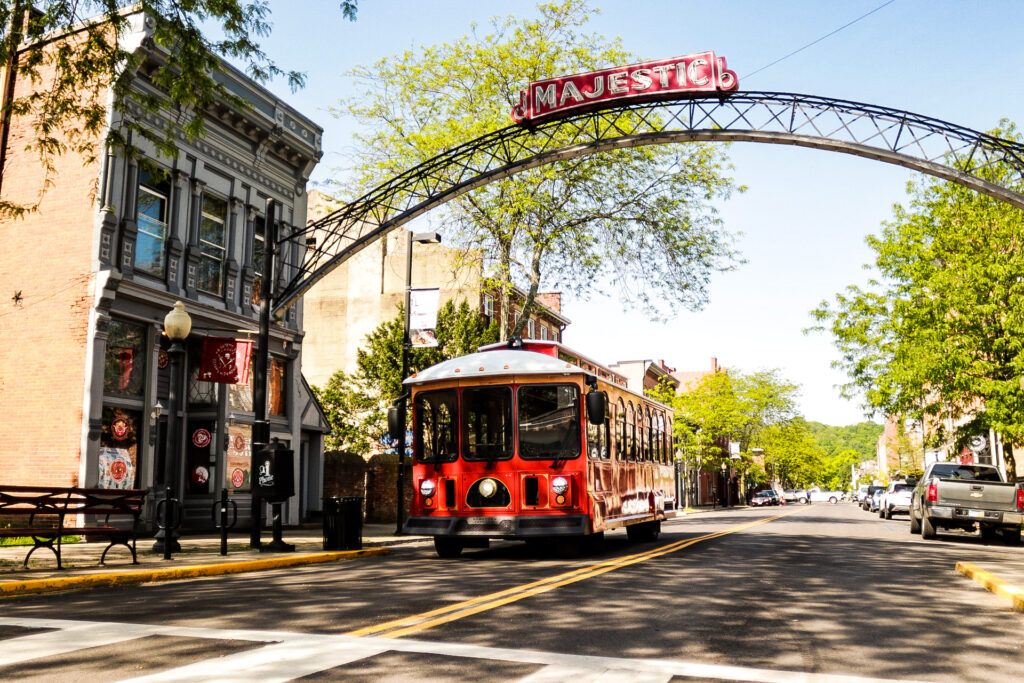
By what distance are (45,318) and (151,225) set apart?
2985mm

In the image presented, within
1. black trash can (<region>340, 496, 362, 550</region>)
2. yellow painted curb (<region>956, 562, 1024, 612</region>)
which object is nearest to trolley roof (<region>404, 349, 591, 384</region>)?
black trash can (<region>340, 496, 362, 550</region>)

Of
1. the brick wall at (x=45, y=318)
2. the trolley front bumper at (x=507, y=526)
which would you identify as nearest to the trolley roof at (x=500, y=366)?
the trolley front bumper at (x=507, y=526)

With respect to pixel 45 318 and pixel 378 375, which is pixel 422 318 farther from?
pixel 378 375

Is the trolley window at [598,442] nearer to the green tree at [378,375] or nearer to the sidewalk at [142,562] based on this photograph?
the sidewalk at [142,562]

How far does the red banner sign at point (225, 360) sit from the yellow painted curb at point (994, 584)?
14.2 meters

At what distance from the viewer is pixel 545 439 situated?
1391cm

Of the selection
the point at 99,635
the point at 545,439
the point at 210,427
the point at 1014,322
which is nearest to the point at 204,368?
the point at 210,427

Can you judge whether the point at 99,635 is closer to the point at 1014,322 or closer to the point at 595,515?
the point at 595,515

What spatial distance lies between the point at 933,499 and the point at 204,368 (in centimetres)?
1659

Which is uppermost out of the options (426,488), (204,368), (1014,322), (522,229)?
(522,229)

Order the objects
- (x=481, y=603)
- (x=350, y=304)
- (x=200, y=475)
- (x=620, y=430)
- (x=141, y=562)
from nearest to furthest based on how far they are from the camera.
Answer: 1. (x=481, y=603)
2. (x=141, y=562)
3. (x=620, y=430)
4. (x=200, y=475)
5. (x=350, y=304)

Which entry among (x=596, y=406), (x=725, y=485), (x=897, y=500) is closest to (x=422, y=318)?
(x=596, y=406)

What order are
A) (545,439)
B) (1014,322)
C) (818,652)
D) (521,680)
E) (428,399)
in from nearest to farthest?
1. (521,680)
2. (818,652)
3. (545,439)
4. (428,399)
5. (1014,322)

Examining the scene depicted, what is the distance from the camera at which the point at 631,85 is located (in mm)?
19125
